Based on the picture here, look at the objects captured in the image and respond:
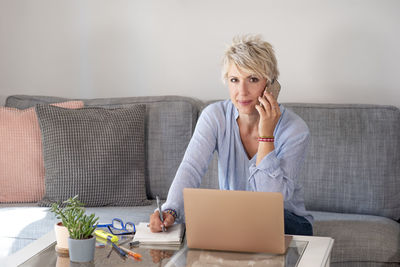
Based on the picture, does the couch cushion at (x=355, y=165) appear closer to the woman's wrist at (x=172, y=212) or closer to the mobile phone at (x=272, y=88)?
the mobile phone at (x=272, y=88)

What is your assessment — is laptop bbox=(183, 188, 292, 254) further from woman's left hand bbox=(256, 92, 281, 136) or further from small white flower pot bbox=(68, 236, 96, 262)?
woman's left hand bbox=(256, 92, 281, 136)

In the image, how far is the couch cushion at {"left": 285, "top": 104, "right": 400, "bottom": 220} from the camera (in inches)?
98.7

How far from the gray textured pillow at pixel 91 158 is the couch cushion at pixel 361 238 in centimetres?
86

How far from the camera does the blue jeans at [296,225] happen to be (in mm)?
1920

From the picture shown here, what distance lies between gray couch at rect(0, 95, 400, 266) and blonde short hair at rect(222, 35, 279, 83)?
24.5 inches

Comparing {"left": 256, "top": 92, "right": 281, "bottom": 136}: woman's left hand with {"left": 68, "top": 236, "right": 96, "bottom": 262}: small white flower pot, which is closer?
{"left": 68, "top": 236, "right": 96, "bottom": 262}: small white flower pot

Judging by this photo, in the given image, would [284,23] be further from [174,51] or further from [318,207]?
[318,207]

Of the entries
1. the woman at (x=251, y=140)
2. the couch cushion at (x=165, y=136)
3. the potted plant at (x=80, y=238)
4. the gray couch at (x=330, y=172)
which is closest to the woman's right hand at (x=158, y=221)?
the woman at (x=251, y=140)

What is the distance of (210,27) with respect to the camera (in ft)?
9.85

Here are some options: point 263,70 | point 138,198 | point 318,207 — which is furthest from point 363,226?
point 138,198

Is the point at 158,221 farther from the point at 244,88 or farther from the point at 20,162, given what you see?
the point at 20,162

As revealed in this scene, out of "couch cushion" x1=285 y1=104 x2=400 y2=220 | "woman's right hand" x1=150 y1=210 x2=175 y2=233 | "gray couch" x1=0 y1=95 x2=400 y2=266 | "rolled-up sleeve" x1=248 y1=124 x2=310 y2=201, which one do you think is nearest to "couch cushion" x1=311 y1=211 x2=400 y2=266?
"gray couch" x1=0 y1=95 x2=400 y2=266

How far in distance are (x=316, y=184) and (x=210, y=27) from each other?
1035 mm

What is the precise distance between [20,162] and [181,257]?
56.6 inches
